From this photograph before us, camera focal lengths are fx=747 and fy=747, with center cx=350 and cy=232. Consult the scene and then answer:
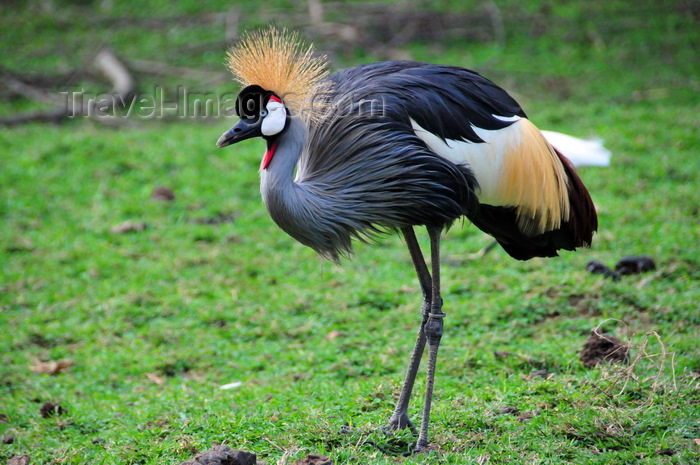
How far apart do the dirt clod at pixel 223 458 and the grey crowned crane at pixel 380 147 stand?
2.46ft

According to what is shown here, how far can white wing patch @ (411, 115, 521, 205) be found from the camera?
3.05 m

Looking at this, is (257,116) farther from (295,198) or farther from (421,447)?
(421,447)

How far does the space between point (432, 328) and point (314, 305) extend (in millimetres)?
1698

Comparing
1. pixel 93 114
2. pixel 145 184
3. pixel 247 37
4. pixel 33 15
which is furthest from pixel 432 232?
pixel 33 15

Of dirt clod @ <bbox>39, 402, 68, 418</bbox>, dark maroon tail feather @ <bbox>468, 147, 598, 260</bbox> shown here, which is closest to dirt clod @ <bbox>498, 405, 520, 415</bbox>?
dark maroon tail feather @ <bbox>468, 147, 598, 260</bbox>

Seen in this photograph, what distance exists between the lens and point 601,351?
3684 millimetres

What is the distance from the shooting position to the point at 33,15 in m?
10.4

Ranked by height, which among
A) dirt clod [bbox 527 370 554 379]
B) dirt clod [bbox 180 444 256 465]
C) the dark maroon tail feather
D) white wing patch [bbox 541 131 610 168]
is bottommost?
dirt clod [bbox 180 444 256 465]

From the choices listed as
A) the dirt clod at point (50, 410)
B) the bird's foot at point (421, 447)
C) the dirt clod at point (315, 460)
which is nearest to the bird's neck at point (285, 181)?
the dirt clod at point (315, 460)

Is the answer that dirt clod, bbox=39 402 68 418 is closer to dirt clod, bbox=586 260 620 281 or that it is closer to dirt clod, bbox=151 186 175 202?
dirt clod, bbox=151 186 175 202

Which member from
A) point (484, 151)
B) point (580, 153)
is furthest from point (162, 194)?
point (484, 151)

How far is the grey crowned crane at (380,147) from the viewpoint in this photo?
299 cm

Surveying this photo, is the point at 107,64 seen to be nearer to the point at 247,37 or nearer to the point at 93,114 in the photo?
the point at 93,114

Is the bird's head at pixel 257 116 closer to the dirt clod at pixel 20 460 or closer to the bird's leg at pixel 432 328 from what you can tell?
the bird's leg at pixel 432 328
